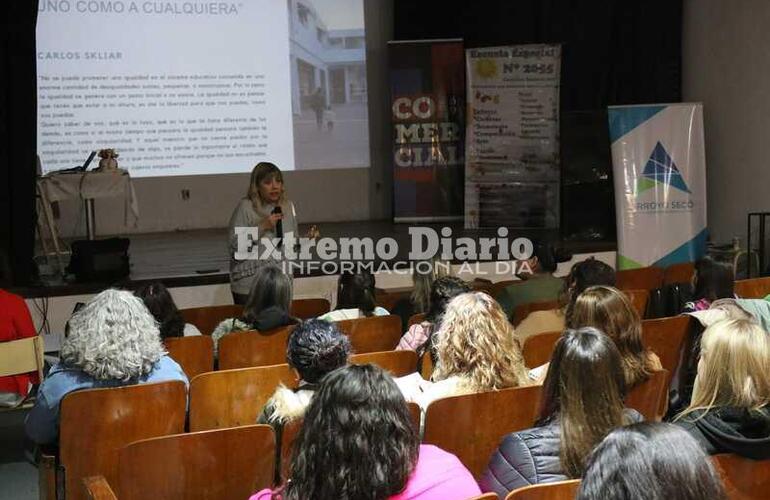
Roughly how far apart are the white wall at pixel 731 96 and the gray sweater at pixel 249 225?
396 centimetres

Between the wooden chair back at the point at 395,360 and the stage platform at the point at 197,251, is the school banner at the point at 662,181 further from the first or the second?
the wooden chair back at the point at 395,360

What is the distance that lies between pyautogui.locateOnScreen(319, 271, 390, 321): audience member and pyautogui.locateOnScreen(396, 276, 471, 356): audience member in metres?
0.64

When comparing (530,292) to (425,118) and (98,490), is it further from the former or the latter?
(425,118)

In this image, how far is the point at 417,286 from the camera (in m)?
4.56

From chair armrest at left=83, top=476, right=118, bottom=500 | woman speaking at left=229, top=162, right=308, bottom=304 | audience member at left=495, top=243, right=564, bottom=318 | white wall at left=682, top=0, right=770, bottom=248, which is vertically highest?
white wall at left=682, top=0, right=770, bottom=248

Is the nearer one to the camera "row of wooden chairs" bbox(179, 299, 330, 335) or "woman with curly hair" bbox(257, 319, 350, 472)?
"woman with curly hair" bbox(257, 319, 350, 472)

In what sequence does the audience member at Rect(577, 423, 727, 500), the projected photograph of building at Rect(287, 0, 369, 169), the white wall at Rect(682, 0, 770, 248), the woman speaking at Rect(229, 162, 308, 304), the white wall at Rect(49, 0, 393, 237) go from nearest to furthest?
the audience member at Rect(577, 423, 727, 500) → the woman speaking at Rect(229, 162, 308, 304) → the white wall at Rect(682, 0, 770, 248) → the projected photograph of building at Rect(287, 0, 369, 169) → the white wall at Rect(49, 0, 393, 237)

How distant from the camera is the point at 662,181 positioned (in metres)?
7.48

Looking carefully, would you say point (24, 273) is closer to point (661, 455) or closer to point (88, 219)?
point (88, 219)

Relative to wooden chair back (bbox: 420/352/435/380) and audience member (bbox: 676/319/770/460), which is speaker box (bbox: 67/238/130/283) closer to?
wooden chair back (bbox: 420/352/435/380)

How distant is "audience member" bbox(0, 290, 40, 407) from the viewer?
395 centimetres

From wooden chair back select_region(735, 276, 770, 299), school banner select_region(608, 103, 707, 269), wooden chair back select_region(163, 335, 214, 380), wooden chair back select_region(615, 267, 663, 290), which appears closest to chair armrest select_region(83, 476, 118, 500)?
wooden chair back select_region(163, 335, 214, 380)

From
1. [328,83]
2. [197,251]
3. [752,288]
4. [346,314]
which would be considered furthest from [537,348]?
[328,83]

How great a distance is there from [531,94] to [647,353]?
602 cm
